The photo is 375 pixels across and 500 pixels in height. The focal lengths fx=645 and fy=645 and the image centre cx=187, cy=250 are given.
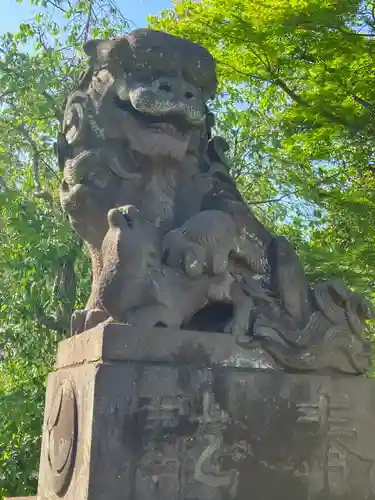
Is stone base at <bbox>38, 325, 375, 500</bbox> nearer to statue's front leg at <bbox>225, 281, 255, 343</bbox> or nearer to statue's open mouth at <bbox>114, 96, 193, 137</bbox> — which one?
statue's front leg at <bbox>225, 281, 255, 343</bbox>

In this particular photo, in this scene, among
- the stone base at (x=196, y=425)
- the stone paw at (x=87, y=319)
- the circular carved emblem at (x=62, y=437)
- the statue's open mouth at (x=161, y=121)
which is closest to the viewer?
the stone base at (x=196, y=425)

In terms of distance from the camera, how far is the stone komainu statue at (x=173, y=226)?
9.89 feet

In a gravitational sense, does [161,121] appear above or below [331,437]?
above

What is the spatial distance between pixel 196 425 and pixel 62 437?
0.66 meters

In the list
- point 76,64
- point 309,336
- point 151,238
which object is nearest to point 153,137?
point 151,238

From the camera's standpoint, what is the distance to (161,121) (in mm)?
3494

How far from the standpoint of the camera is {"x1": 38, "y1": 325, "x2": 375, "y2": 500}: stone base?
268 cm

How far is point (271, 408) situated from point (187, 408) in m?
0.43

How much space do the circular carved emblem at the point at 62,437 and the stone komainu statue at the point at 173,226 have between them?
363 mm

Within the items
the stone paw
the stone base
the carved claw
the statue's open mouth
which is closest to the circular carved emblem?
the stone base

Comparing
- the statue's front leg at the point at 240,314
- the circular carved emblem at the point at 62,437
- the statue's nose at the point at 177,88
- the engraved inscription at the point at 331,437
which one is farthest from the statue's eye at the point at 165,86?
the engraved inscription at the point at 331,437

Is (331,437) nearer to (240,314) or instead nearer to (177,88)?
(240,314)

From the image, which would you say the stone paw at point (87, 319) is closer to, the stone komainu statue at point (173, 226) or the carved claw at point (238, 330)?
the stone komainu statue at point (173, 226)

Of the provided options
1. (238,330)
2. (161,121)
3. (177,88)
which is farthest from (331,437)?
(177,88)
